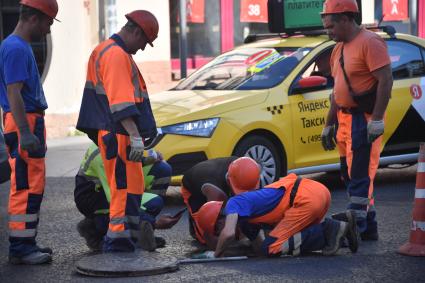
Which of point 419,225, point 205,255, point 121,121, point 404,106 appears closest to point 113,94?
point 121,121

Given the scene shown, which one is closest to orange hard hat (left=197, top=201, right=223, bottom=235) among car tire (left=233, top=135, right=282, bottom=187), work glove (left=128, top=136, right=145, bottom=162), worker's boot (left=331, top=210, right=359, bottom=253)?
work glove (left=128, top=136, right=145, bottom=162)

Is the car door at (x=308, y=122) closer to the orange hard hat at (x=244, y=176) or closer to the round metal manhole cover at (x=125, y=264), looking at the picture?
the orange hard hat at (x=244, y=176)

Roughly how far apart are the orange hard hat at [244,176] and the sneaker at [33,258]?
138 cm

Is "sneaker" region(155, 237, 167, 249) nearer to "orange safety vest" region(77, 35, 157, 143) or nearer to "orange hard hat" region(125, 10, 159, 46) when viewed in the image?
"orange safety vest" region(77, 35, 157, 143)

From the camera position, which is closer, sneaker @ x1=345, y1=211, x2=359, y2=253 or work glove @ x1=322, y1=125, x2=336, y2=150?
sneaker @ x1=345, y1=211, x2=359, y2=253

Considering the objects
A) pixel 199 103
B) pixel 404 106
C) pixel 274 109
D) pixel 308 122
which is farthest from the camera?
pixel 404 106

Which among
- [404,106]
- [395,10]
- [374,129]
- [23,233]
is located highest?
[395,10]

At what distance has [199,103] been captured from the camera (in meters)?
9.76

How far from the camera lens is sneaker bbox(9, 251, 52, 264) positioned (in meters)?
6.93

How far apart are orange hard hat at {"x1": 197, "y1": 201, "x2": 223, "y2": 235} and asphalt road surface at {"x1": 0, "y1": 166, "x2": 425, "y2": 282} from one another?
266 millimetres

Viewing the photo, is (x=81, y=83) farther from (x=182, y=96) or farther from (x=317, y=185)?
(x=317, y=185)

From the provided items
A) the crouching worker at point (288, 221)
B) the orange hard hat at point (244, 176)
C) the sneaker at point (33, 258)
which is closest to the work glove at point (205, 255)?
the crouching worker at point (288, 221)

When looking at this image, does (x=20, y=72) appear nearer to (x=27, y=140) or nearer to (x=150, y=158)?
(x=27, y=140)

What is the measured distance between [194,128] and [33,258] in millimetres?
2867
